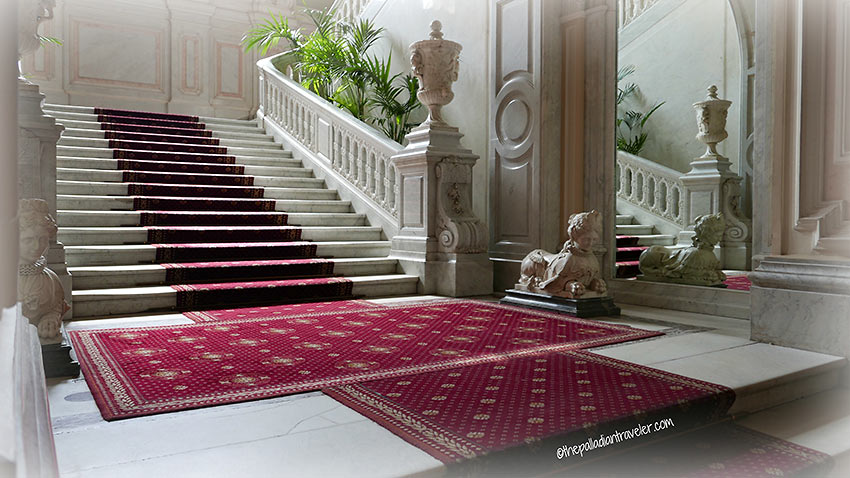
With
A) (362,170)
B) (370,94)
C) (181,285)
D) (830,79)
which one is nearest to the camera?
(830,79)

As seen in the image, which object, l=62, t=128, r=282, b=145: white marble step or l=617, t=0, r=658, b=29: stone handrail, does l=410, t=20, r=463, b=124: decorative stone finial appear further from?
l=62, t=128, r=282, b=145: white marble step

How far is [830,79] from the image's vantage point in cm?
338

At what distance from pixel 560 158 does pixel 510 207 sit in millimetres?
637

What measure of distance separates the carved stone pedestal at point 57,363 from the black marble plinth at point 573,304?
303 cm

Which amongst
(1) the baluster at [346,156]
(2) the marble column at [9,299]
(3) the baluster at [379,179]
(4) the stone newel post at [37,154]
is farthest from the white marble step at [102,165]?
(2) the marble column at [9,299]

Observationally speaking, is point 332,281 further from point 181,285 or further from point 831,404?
point 831,404

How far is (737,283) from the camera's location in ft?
14.8

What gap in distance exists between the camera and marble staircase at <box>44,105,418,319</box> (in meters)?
4.46

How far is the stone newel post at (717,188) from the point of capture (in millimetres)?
4625

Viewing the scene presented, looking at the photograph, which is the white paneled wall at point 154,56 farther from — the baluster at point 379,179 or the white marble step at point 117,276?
the white marble step at point 117,276

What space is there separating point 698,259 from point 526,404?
3022 mm

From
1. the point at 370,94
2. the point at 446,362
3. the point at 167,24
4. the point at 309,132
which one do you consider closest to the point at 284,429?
the point at 446,362

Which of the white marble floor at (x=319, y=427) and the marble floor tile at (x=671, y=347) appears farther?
the marble floor tile at (x=671, y=347)

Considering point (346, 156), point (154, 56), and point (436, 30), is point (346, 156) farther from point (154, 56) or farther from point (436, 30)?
point (154, 56)
